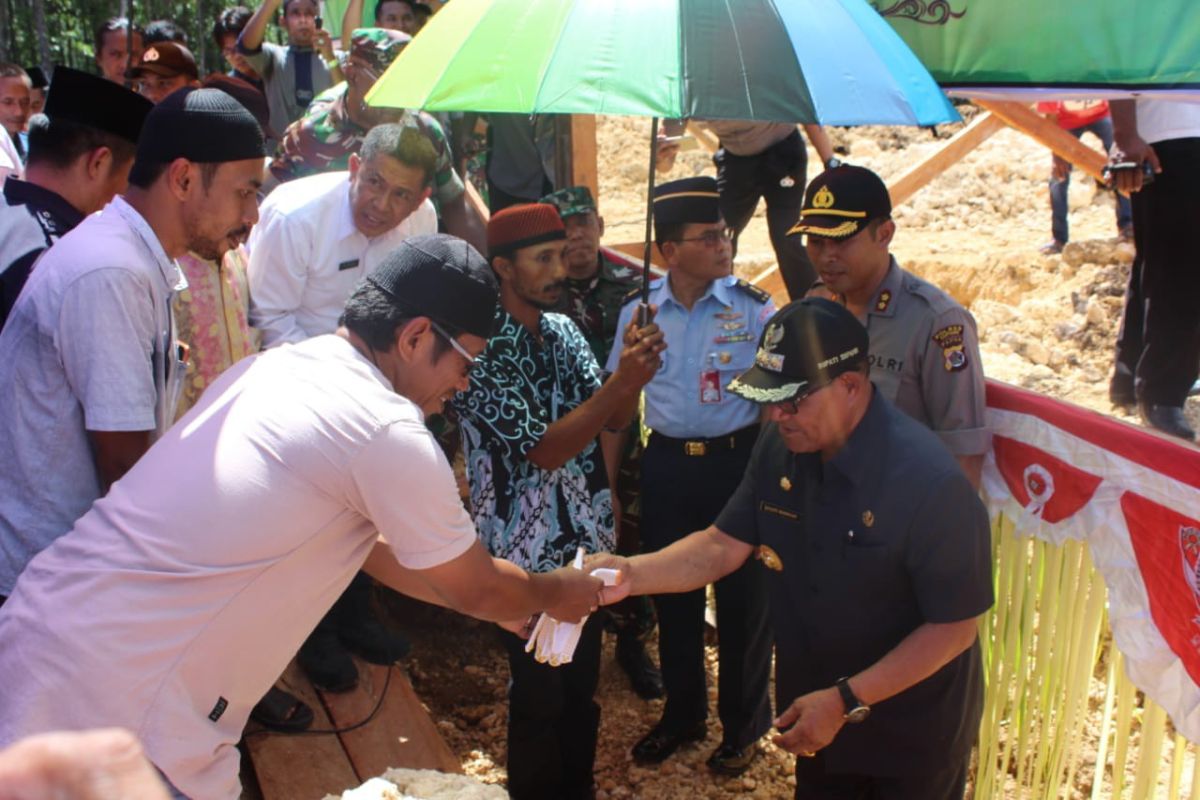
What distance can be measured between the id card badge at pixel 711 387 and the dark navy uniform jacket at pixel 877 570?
101 centimetres

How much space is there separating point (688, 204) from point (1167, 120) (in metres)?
2.57

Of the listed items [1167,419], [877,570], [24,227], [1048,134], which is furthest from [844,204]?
[1048,134]

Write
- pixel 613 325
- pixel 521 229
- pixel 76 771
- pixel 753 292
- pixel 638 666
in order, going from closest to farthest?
pixel 76 771, pixel 521 229, pixel 753 292, pixel 613 325, pixel 638 666

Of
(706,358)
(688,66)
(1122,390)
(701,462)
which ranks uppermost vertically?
(688,66)

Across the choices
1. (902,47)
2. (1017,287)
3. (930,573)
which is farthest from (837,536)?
(1017,287)

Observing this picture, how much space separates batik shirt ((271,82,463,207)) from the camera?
5.06m

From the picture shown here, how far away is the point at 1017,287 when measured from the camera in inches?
428

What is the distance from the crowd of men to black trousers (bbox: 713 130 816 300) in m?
1.63

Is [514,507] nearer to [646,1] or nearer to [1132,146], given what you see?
[646,1]

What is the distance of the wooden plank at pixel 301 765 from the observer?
3.50m

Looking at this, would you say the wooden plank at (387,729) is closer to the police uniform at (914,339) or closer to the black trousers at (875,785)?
the black trousers at (875,785)

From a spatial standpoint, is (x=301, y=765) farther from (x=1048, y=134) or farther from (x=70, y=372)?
(x=1048, y=134)

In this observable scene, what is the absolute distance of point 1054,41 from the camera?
360cm

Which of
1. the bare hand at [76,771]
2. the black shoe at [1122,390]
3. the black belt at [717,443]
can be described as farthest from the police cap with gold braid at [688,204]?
the bare hand at [76,771]
